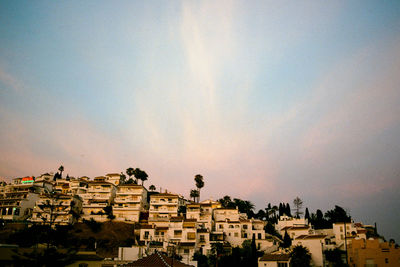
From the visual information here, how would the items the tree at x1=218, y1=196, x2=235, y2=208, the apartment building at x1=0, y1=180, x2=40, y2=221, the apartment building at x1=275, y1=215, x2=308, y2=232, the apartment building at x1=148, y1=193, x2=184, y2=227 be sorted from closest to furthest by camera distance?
1. the apartment building at x1=275, y1=215, x2=308, y2=232
2. the apartment building at x1=148, y1=193, x2=184, y2=227
3. the apartment building at x1=0, y1=180, x2=40, y2=221
4. the tree at x1=218, y1=196, x2=235, y2=208

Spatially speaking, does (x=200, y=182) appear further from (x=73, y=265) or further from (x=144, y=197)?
(x=73, y=265)

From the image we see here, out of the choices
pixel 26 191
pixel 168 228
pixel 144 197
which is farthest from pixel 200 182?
pixel 26 191

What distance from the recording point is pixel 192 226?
226ft

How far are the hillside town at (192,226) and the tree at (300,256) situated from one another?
238 millimetres

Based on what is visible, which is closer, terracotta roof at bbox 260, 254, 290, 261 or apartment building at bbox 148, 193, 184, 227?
terracotta roof at bbox 260, 254, 290, 261

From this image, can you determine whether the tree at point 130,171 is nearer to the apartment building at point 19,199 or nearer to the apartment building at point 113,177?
the apartment building at point 113,177

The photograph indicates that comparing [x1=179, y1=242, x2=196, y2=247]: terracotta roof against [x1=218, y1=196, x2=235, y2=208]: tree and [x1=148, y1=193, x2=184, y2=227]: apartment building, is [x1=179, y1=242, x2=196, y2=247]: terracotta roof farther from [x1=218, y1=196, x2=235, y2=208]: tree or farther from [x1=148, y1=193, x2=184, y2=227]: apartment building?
[x1=218, y1=196, x2=235, y2=208]: tree

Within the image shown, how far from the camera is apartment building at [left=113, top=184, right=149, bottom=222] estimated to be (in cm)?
8289

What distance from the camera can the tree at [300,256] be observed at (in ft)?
180

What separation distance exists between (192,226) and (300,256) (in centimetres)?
2434

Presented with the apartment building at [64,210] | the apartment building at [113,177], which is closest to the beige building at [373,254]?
the apartment building at [64,210]

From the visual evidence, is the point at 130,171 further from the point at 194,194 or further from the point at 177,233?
the point at 177,233

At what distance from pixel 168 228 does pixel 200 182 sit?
1362 inches

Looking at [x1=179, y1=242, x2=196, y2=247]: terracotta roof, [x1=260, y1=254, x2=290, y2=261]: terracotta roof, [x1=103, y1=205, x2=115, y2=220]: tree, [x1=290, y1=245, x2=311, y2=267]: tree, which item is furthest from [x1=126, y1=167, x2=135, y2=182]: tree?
[x1=290, y1=245, x2=311, y2=267]: tree
